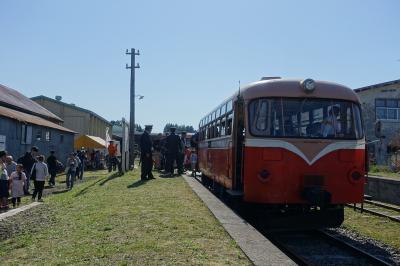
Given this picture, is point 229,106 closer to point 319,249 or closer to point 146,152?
point 319,249

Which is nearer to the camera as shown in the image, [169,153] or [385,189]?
[385,189]

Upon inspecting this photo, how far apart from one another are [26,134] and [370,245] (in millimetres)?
23670

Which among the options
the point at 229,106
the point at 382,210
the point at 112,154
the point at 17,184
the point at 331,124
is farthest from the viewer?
the point at 112,154

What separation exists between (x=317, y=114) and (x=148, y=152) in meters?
10.3

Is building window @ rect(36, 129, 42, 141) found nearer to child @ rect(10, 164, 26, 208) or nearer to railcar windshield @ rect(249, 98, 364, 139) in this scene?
child @ rect(10, 164, 26, 208)

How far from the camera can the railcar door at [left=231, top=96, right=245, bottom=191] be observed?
1112 cm

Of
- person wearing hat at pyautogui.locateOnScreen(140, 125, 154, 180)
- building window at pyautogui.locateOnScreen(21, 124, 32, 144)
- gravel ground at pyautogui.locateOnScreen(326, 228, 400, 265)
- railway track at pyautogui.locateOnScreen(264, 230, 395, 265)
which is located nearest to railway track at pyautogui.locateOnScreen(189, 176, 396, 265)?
railway track at pyautogui.locateOnScreen(264, 230, 395, 265)

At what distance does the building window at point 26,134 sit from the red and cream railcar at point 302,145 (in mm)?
20850

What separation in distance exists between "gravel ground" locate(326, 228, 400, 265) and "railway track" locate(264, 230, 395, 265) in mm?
282

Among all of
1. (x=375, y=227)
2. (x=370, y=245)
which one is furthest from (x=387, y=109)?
(x=370, y=245)

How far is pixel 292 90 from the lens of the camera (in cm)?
1029

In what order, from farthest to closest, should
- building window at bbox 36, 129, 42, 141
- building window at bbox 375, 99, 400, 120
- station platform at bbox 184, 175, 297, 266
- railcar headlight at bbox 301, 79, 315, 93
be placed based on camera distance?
building window at bbox 375, 99, 400, 120, building window at bbox 36, 129, 42, 141, railcar headlight at bbox 301, 79, 315, 93, station platform at bbox 184, 175, 297, 266

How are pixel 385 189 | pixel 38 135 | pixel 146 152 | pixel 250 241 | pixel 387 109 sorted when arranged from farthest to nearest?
pixel 387 109 < pixel 38 135 < pixel 146 152 < pixel 385 189 < pixel 250 241

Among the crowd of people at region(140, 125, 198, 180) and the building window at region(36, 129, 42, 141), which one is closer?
the crowd of people at region(140, 125, 198, 180)
